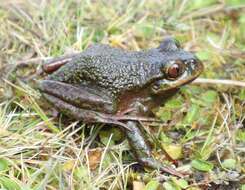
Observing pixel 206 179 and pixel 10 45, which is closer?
pixel 206 179

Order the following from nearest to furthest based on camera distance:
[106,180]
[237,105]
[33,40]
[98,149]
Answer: [106,180]
[98,149]
[237,105]
[33,40]

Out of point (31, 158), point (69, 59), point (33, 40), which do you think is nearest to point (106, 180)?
point (31, 158)

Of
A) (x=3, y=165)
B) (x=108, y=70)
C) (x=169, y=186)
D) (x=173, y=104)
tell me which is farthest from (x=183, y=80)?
(x=3, y=165)

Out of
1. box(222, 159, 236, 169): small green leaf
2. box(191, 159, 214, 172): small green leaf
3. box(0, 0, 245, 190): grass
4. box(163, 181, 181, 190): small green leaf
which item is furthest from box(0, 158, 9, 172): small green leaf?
box(222, 159, 236, 169): small green leaf

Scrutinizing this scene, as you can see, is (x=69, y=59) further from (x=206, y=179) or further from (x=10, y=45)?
(x=206, y=179)

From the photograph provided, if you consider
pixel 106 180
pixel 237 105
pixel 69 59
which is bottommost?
pixel 106 180

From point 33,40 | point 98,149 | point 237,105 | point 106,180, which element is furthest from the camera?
point 33,40

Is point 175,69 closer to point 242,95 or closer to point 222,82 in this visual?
point 222,82
